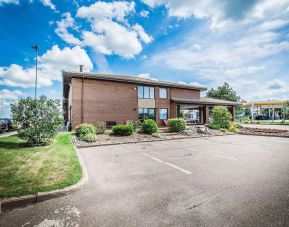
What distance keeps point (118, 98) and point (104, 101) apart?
6.06 feet

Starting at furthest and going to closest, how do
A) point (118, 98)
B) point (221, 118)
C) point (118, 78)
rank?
point (221, 118) < point (118, 98) < point (118, 78)

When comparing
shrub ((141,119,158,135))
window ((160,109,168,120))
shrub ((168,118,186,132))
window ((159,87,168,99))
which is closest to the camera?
shrub ((141,119,158,135))

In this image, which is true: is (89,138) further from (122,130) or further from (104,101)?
(104,101)

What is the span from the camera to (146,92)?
77.3 feet

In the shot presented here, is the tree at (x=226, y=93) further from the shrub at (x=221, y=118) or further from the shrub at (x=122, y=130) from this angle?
the shrub at (x=122, y=130)

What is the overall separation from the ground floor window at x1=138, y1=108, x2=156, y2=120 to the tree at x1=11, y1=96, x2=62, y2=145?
1305 centimetres

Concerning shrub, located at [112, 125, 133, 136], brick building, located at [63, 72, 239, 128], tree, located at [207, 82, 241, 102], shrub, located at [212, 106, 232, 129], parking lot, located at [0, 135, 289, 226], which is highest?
tree, located at [207, 82, 241, 102]

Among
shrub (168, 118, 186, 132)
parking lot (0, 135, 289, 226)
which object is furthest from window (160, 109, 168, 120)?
parking lot (0, 135, 289, 226)

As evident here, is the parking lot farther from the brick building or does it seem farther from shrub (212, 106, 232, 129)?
shrub (212, 106, 232, 129)

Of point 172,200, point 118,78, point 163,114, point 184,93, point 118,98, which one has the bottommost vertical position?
point 172,200

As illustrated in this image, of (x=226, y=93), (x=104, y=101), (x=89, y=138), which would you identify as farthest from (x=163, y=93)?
(x=226, y=93)

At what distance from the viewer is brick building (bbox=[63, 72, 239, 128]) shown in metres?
18.8

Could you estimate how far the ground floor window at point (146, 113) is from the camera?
22.9 m

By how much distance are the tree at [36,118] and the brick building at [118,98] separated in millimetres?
8089
